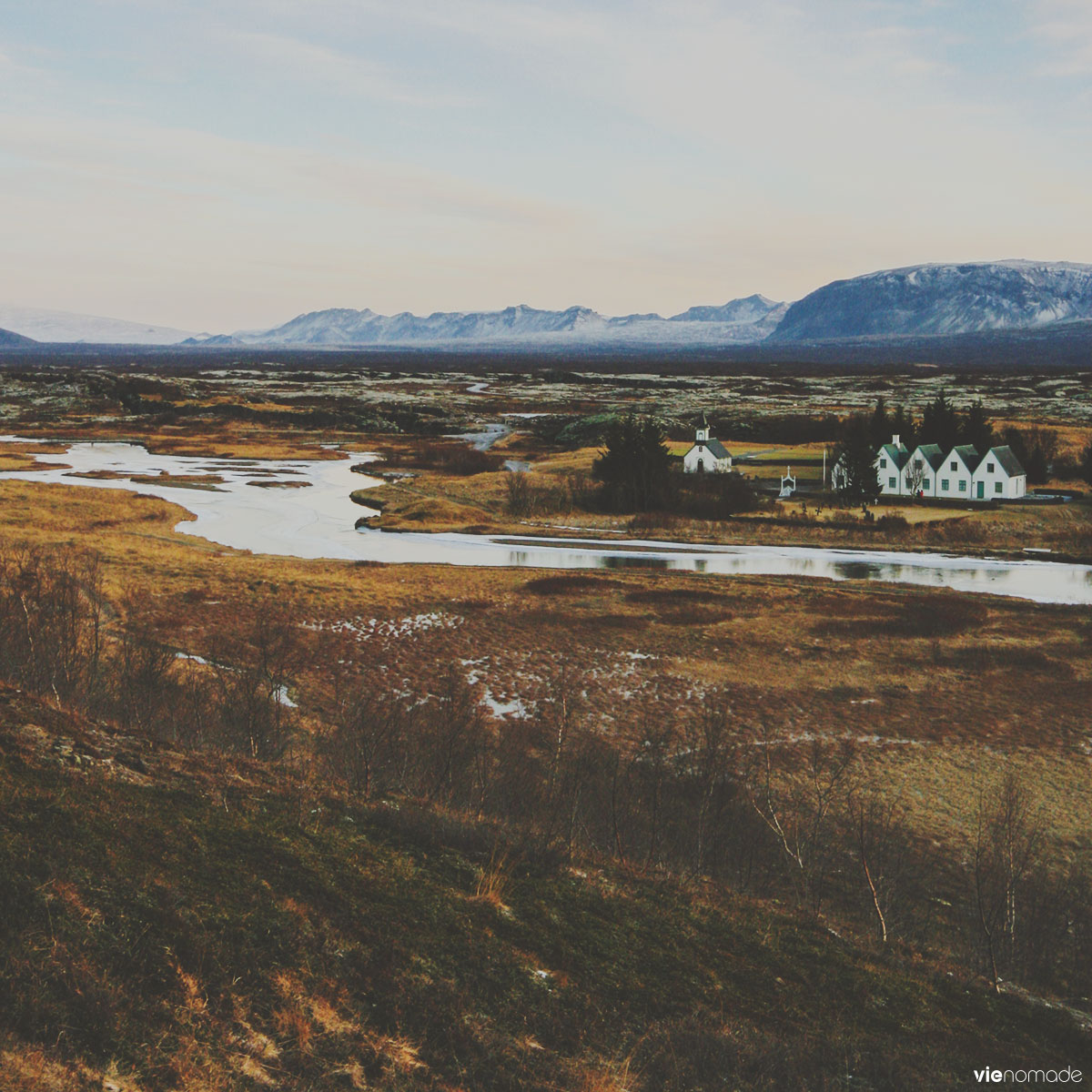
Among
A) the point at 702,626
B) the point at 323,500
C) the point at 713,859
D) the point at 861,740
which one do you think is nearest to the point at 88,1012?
the point at 713,859

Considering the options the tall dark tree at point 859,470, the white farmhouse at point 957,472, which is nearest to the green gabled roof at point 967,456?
the white farmhouse at point 957,472

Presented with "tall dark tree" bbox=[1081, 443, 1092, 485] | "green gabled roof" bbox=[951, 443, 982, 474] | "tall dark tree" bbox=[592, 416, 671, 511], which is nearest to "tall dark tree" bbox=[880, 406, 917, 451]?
"green gabled roof" bbox=[951, 443, 982, 474]

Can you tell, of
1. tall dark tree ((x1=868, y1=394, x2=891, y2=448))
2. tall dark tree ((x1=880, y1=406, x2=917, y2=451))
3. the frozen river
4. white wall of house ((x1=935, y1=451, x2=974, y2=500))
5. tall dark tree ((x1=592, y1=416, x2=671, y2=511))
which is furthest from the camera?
tall dark tree ((x1=880, y1=406, x2=917, y2=451))

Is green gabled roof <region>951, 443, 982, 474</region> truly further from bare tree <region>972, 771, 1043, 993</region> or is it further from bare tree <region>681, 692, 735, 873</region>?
bare tree <region>972, 771, 1043, 993</region>

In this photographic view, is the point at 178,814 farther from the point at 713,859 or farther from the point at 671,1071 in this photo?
the point at 713,859

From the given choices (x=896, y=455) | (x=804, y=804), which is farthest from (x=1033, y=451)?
(x=804, y=804)

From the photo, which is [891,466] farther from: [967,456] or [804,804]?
[804,804]

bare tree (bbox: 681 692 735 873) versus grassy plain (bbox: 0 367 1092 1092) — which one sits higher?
grassy plain (bbox: 0 367 1092 1092)
